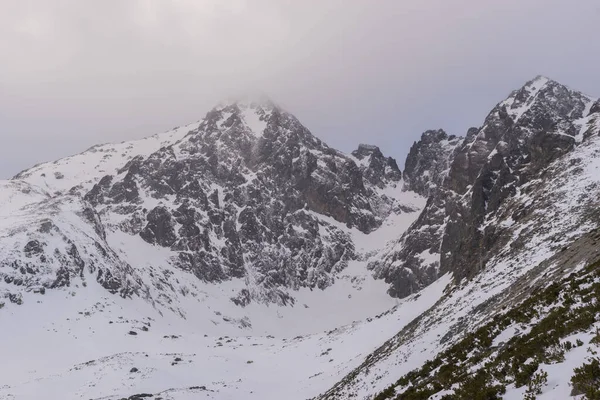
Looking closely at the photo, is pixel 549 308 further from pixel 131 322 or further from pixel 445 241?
pixel 445 241

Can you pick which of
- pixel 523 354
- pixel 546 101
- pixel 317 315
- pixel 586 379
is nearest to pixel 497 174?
pixel 546 101

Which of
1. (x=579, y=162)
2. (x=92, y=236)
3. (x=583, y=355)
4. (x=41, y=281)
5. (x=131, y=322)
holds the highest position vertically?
(x=92, y=236)

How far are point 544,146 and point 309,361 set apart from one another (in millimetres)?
61008

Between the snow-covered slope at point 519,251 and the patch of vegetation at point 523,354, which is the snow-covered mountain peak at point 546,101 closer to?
the snow-covered slope at point 519,251

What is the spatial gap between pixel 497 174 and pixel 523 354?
11723 centimetres

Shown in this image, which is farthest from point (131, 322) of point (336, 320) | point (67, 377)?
point (336, 320)

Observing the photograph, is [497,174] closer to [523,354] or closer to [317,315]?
[317,315]

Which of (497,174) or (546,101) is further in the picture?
(546,101)

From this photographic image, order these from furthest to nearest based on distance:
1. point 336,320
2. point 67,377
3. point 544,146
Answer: point 336,320 → point 544,146 → point 67,377

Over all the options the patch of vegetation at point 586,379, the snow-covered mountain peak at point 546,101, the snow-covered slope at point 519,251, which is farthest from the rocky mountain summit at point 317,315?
the snow-covered mountain peak at point 546,101

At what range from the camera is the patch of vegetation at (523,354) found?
1124cm

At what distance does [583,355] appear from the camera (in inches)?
419

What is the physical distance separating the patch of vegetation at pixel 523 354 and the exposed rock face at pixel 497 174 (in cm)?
4389

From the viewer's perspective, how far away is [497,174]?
395 feet
